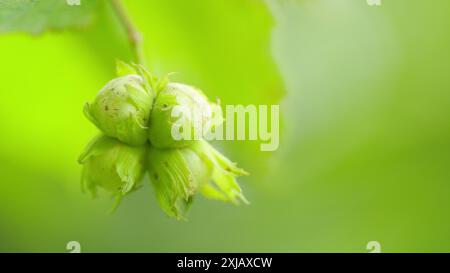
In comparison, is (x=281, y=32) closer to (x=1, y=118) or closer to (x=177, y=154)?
(x=177, y=154)

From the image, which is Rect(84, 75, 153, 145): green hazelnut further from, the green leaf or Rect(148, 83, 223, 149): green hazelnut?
the green leaf

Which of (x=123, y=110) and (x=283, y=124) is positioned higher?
(x=283, y=124)

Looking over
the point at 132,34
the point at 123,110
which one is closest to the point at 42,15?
the point at 132,34

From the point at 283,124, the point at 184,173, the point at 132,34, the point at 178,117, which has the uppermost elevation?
the point at 132,34

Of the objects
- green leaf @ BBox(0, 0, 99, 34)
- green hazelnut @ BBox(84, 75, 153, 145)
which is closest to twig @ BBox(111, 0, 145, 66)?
green leaf @ BBox(0, 0, 99, 34)

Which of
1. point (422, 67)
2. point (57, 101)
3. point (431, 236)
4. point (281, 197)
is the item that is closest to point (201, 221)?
point (281, 197)

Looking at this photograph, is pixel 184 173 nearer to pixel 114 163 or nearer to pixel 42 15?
pixel 114 163
